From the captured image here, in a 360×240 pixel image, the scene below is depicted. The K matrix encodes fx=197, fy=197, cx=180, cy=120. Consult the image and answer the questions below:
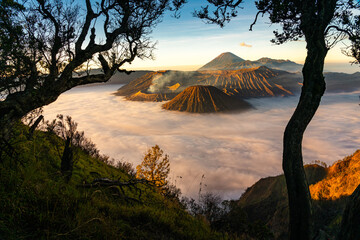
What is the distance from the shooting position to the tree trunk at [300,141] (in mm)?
5031

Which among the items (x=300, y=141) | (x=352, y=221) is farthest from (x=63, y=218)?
(x=300, y=141)

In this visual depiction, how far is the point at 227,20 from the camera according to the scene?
817 cm

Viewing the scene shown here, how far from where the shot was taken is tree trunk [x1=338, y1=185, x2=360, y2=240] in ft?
7.80

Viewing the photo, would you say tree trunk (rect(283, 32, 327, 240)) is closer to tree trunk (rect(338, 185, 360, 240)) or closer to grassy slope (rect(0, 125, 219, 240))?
grassy slope (rect(0, 125, 219, 240))

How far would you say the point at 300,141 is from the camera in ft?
17.3

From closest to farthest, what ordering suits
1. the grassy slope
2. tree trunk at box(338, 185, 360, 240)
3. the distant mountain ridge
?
tree trunk at box(338, 185, 360, 240)
the grassy slope
the distant mountain ridge

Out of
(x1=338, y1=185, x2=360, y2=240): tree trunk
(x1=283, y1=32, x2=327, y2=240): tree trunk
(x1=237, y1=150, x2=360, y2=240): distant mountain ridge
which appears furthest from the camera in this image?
(x1=237, y1=150, x2=360, y2=240): distant mountain ridge

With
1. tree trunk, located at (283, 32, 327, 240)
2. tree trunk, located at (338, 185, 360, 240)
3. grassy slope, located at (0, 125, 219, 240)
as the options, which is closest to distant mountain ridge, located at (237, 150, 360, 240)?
tree trunk, located at (283, 32, 327, 240)

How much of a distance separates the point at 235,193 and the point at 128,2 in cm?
10997

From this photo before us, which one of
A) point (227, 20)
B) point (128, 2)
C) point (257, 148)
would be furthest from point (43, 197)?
point (257, 148)

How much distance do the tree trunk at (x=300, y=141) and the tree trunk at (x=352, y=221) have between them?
8.41ft

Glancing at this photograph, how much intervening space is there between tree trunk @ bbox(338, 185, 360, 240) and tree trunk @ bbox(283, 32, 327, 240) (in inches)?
101

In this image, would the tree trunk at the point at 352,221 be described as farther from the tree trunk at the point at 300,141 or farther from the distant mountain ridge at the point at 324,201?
the distant mountain ridge at the point at 324,201

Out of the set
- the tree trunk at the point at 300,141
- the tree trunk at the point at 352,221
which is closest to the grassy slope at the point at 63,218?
the tree trunk at the point at 300,141
